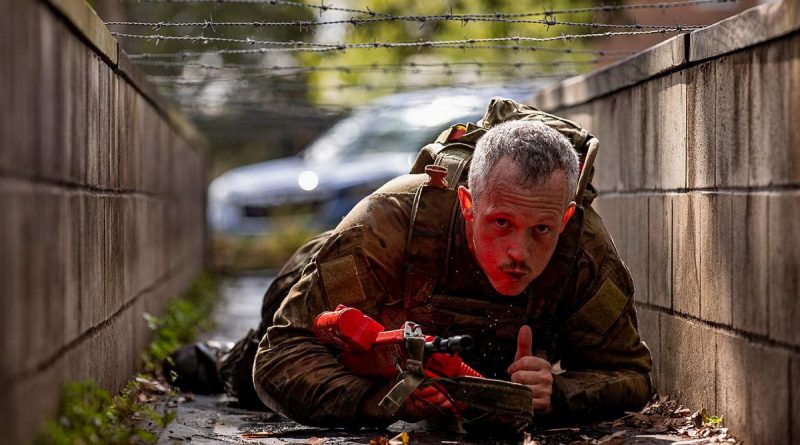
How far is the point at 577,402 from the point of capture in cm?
445

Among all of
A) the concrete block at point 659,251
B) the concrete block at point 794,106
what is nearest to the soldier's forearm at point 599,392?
the concrete block at point 659,251

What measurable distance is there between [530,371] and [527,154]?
810mm

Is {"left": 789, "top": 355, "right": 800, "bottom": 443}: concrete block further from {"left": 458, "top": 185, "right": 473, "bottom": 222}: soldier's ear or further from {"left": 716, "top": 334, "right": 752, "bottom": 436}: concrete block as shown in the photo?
{"left": 458, "top": 185, "right": 473, "bottom": 222}: soldier's ear

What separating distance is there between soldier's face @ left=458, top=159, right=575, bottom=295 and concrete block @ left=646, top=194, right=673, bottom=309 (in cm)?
111

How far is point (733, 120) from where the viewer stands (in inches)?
165

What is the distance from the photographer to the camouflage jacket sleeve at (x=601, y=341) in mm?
4496

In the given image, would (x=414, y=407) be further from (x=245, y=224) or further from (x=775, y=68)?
(x=245, y=224)

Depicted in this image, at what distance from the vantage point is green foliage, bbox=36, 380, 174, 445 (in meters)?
3.21

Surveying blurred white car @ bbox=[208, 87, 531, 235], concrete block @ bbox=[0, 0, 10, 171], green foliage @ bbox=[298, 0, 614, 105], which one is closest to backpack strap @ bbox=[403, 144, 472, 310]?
concrete block @ bbox=[0, 0, 10, 171]

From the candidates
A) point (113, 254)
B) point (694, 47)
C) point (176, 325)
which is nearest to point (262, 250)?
point (176, 325)

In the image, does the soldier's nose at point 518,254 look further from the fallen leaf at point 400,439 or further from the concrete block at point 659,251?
the concrete block at point 659,251

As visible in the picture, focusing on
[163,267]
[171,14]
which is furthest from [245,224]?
[171,14]

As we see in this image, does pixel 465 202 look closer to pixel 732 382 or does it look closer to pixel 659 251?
pixel 732 382

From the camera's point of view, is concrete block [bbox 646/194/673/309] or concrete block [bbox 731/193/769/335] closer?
concrete block [bbox 731/193/769/335]
